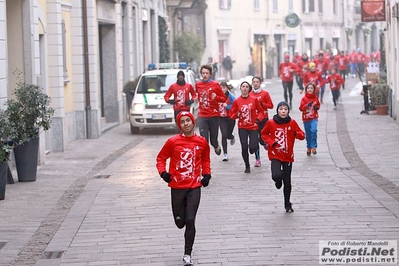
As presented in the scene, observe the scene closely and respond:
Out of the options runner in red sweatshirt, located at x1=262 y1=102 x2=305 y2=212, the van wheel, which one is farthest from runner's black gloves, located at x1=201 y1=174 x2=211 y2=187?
the van wheel

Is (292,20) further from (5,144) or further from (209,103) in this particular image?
(5,144)

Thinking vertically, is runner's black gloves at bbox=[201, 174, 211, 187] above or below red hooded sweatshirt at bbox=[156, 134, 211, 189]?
below

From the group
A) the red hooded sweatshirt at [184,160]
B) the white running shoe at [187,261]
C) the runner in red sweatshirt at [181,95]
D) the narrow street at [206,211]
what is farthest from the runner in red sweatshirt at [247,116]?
the white running shoe at [187,261]

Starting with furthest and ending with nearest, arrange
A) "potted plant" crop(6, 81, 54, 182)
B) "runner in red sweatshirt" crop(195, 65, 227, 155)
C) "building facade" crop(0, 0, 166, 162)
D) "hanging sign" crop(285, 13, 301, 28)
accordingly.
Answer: "hanging sign" crop(285, 13, 301, 28) → "building facade" crop(0, 0, 166, 162) → "runner in red sweatshirt" crop(195, 65, 227, 155) → "potted plant" crop(6, 81, 54, 182)

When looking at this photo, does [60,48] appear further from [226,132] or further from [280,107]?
[280,107]

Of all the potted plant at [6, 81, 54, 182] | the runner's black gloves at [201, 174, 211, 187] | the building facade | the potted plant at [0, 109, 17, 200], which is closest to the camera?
the runner's black gloves at [201, 174, 211, 187]

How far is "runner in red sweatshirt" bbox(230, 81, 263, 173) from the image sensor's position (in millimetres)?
14883

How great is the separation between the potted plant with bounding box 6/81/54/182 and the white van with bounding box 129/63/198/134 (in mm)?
8300

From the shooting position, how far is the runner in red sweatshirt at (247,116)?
14883mm

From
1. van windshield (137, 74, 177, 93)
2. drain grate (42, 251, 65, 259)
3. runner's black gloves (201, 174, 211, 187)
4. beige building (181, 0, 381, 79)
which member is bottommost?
drain grate (42, 251, 65, 259)

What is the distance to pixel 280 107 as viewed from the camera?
11.4m

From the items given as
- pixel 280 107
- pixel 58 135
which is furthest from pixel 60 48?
pixel 280 107
